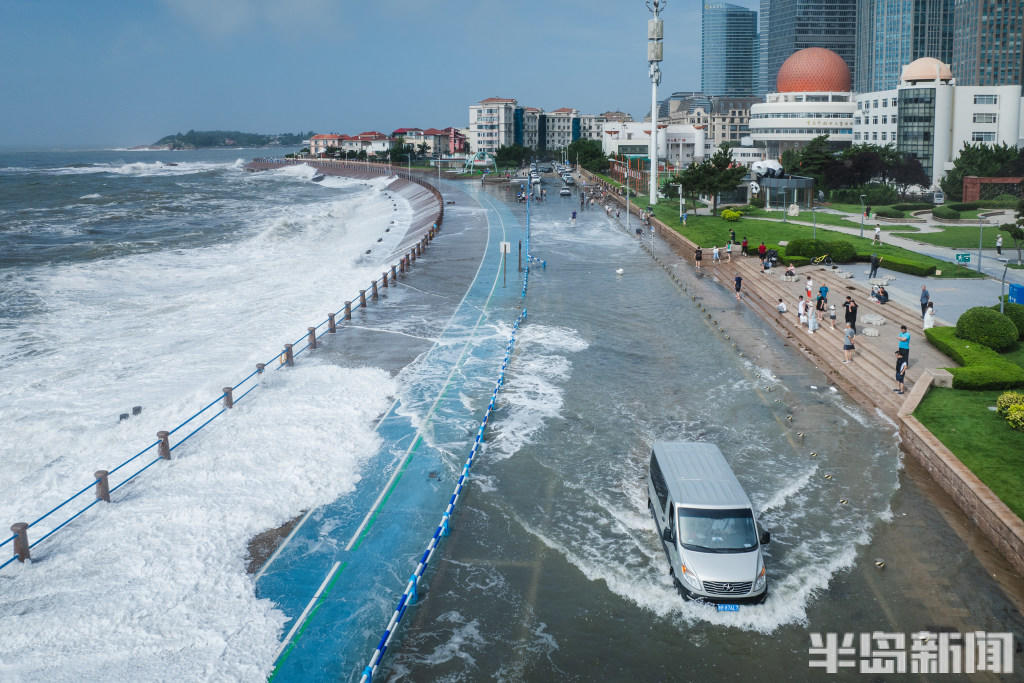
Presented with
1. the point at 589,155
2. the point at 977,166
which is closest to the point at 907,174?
the point at 977,166

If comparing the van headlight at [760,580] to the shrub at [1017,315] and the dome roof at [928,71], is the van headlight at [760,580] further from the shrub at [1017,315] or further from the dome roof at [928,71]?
the dome roof at [928,71]

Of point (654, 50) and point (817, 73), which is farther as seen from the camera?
point (817, 73)

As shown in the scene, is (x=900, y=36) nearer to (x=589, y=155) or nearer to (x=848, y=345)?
(x=589, y=155)

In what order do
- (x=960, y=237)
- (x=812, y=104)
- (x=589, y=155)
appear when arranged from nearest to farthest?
(x=960, y=237), (x=812, y=104), (x=589, y=155)

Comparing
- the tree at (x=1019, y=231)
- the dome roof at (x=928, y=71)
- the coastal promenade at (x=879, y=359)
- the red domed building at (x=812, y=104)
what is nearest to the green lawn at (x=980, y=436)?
the coastal promenade at (x=879, y=359)

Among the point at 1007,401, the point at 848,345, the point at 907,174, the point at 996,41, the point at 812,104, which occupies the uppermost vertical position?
the point at 996,41

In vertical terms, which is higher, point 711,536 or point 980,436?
point 980,436
